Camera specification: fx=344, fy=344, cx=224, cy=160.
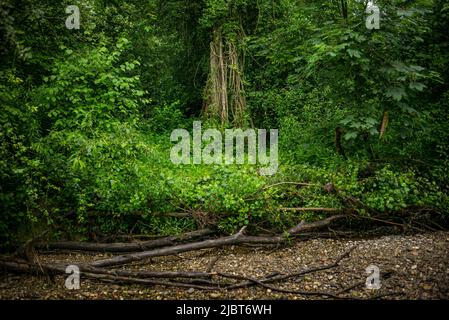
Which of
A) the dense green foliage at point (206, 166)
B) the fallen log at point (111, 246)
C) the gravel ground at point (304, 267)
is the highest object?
the dense green foliage at point (206, 166)

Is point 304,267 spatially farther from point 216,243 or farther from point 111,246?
point 111,246

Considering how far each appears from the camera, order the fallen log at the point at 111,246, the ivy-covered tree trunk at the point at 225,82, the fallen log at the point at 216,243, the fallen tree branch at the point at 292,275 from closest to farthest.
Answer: the fallen tree branch at the point at 292,275 → the fallen log at the point at 216,243 → the fallen log at the point at 111,246 → the ivy-covered tree trunk at the point at 225,82

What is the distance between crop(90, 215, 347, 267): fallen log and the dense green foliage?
0.87 feet

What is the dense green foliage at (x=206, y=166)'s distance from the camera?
193 inches

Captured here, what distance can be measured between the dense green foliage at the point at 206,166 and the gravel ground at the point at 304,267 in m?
0.56

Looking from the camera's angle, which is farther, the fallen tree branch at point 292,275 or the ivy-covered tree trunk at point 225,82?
the ivy-covered tree trunk at point 225,82

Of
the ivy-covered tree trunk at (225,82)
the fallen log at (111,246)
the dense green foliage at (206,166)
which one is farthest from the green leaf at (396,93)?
the ivy-covered tree trunk at (225,82)

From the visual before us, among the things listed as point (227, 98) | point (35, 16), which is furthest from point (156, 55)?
point (35, 16)

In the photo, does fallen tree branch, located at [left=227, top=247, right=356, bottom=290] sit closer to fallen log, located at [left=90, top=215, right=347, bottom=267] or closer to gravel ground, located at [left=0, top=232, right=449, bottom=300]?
gravel ground, located at [left=0, top=232, right=449, bottom=300]

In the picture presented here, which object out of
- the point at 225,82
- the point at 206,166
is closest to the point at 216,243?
the point at 206,166

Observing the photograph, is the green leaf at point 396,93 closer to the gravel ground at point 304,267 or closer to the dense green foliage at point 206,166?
the dense green foliage at point 206,166

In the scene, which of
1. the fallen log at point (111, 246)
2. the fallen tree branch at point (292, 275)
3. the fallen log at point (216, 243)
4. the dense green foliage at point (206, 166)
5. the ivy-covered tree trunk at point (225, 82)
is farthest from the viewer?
the ivy-covered tree trunk at point (225, 82)

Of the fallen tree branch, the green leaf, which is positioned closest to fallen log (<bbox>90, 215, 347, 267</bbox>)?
the fallen tree branch

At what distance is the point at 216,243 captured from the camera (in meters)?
5.10
